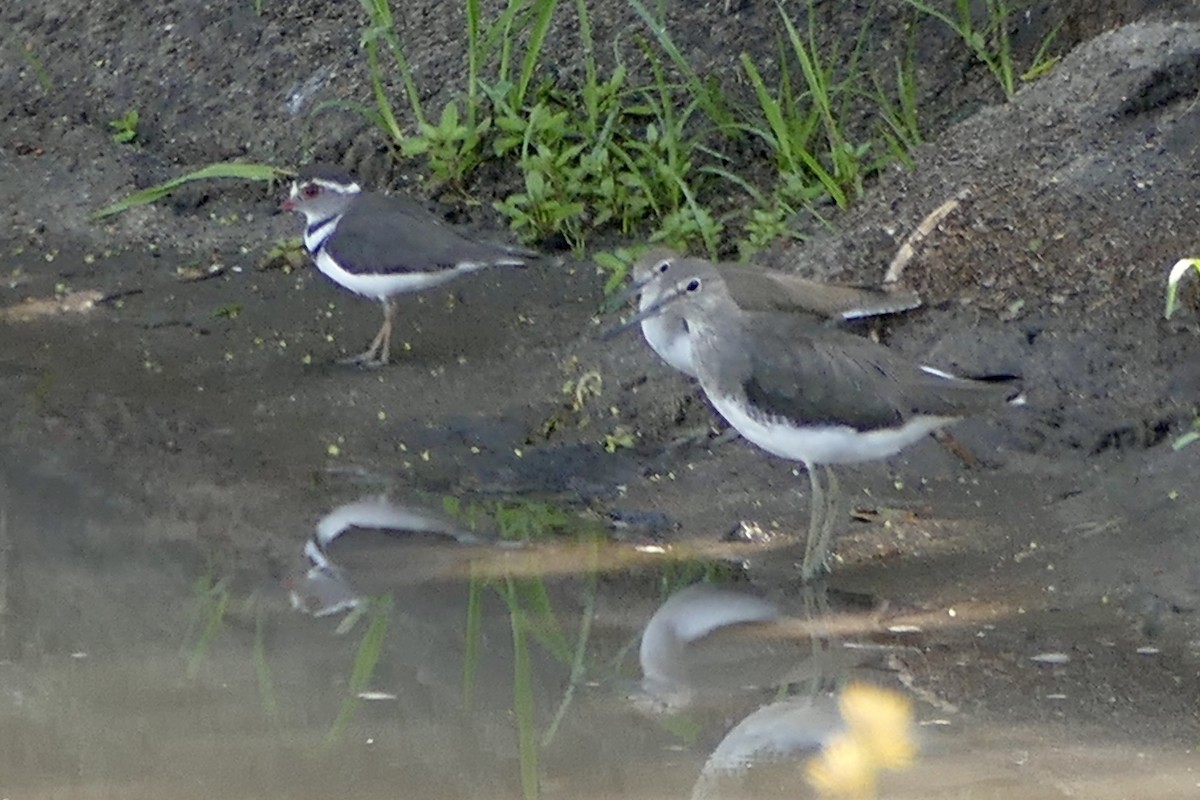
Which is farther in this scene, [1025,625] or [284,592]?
[284,592]

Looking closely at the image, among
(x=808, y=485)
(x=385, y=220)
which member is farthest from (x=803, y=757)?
(x=385, y=220)

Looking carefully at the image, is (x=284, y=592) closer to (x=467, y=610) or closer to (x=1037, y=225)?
(x=467, y=610)

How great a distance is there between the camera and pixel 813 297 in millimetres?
6949

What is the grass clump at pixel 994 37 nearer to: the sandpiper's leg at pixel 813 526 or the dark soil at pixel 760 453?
the dark soil at pixel 760 453

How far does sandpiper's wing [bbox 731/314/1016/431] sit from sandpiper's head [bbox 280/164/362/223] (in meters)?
3.13

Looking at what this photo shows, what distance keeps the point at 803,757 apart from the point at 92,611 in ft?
7.27

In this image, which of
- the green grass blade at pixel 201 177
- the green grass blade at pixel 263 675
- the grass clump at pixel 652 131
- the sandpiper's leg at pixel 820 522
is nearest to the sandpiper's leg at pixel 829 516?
the sandpiper's leg at pixel 820 522

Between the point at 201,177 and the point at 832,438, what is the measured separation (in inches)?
181

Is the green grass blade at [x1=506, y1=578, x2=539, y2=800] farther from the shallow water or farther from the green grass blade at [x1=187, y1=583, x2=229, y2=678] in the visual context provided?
the green grass blade at [x1=187, y1=583, x2=229, y2=678]

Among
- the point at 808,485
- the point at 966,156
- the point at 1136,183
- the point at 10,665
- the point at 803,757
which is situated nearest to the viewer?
the point at 803,757

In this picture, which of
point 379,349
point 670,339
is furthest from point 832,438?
point 379,349

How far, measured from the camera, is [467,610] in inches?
216

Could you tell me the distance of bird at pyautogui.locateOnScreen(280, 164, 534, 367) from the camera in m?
8.14

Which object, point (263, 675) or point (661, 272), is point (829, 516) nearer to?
point (661, 272)
